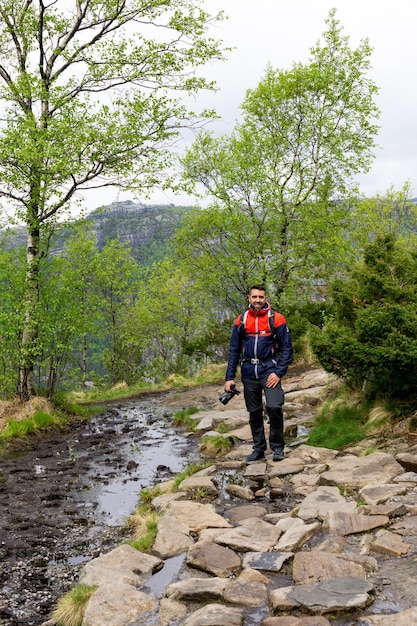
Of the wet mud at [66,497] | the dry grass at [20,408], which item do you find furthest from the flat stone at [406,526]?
the dry grass at [20,408]

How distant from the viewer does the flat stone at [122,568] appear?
4.53m

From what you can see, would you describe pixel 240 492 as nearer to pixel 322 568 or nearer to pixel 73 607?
pixel 322 568

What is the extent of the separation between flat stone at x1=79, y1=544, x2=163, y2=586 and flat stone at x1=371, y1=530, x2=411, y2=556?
1.92 meters

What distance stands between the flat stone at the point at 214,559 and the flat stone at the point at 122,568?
0.35 m

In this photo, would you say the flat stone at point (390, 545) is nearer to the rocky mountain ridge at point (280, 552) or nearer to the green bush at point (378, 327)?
the rocky mountain ridge at point (280, 552)

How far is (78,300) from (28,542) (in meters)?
8.92

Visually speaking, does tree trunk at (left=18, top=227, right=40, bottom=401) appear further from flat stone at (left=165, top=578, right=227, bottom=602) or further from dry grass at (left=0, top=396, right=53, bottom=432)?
flat stone at (left=165, top=578, right=227, bottom=602)

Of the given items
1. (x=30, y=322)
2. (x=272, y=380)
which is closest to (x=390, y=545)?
(x=272, y=380)

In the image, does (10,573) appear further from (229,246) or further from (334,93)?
(334,93)

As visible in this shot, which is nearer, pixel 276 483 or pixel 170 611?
pixel 170 611

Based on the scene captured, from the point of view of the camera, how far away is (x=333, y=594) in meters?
3.70

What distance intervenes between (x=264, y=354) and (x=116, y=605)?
4.25 meters

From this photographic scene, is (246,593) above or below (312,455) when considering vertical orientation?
above

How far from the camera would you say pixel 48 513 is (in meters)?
7.35
